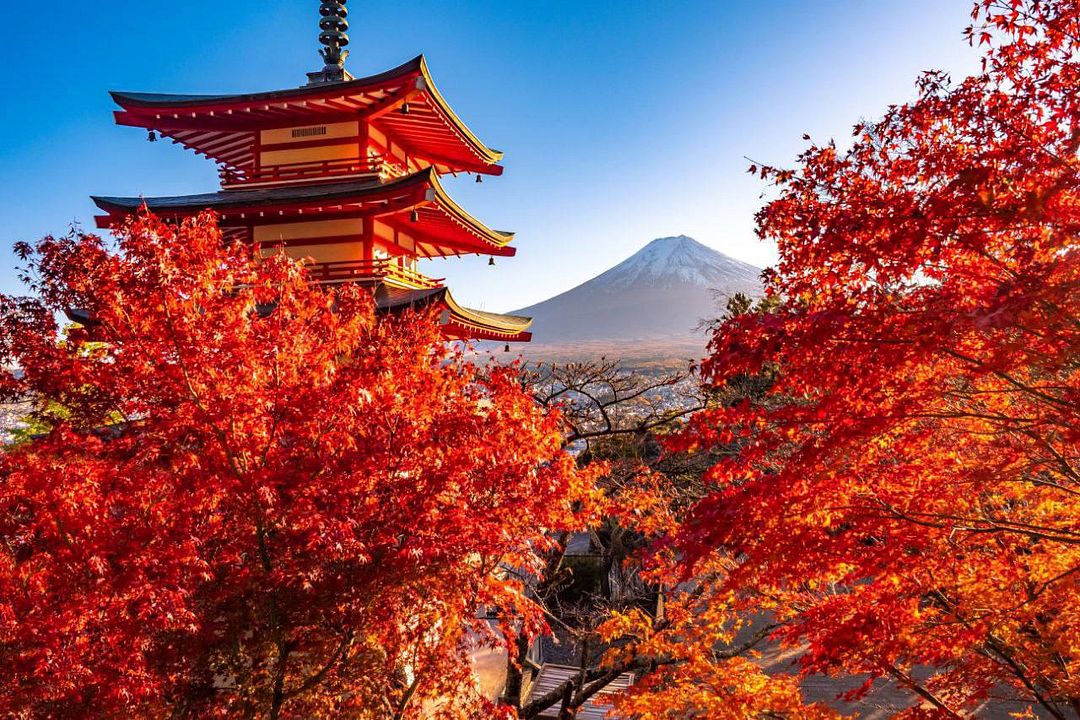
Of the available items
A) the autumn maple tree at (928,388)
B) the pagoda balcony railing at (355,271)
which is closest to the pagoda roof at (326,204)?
the pagoda balcony railing at (355,271)

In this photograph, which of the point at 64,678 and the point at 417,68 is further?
the point at 417,68

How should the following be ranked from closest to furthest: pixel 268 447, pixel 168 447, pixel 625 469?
pixel 268 447
pixel 168 447
pixel 625 469

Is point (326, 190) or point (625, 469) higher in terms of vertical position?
point (326, 190)

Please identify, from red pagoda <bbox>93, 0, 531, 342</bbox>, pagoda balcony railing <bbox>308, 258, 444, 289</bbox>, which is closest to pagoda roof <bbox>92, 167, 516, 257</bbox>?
red pagoda <bbox>93, 0, 531, 342</bbox>

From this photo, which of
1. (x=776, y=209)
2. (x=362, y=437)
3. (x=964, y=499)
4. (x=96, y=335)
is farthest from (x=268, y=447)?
(x=964, y=499)

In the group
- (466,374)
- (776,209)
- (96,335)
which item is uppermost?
(776,209)

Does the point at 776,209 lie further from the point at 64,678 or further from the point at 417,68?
the point at 417,68
